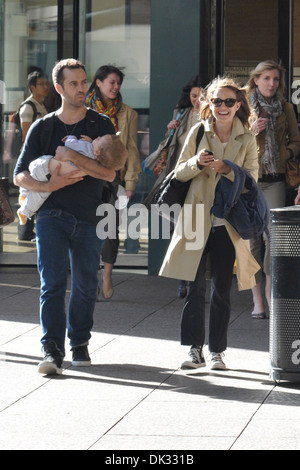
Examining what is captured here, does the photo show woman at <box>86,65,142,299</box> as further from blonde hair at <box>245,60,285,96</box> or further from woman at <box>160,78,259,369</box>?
woman at <box>160,78,259,369</box>

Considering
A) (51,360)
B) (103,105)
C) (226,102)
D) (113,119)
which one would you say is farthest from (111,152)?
(113,119)

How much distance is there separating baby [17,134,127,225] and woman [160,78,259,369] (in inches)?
16.5

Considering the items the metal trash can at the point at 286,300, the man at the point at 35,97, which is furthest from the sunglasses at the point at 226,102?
A: the man at the point at 35,97

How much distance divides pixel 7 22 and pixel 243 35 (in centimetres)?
257

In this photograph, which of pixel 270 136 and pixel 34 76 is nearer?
pixel 270 136

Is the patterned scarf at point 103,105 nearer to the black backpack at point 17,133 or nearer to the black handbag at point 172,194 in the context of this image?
the black backpack at point 17,133

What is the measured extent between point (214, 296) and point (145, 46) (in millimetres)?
5314

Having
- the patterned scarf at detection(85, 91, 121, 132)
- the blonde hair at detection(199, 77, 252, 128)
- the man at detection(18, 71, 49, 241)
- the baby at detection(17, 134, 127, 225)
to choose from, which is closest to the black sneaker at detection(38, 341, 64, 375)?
the baby at detection(17, 134, 127, 225)

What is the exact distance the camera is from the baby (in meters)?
7.00

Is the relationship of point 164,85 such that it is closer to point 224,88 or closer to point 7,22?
point 7,22

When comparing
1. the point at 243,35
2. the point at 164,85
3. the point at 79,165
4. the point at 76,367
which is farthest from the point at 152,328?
the point at 243,35

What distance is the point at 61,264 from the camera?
23.5 feet

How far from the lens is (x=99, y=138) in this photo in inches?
277

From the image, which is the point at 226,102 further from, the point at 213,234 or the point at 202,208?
the point at 213,234
